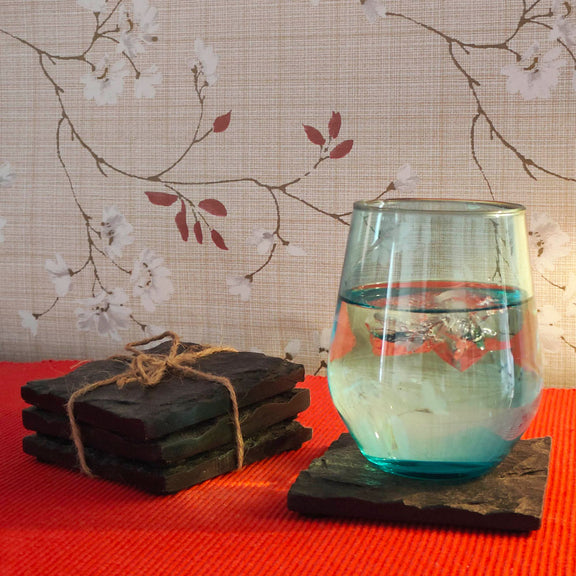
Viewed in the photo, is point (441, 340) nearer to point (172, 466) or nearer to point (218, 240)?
point (172, 466)

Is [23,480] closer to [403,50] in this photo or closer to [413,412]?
[413,412]

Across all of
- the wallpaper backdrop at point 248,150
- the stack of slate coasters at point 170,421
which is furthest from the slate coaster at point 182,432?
the wallpaper backdrop at point 248,150

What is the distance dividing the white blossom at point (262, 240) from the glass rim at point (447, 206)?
380 millimetres

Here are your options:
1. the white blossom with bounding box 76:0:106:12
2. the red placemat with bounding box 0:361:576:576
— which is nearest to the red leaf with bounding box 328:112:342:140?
the white blossom with bounding box 76:0:106:12

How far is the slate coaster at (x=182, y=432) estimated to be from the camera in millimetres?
552

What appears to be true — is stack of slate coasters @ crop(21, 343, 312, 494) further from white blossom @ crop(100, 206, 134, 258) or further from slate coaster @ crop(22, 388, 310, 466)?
white blossom @ crop(100, 206, 134, 258)

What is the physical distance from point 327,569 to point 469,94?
0.57m

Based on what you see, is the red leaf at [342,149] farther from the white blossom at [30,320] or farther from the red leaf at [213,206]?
the white blossom at [30,320]

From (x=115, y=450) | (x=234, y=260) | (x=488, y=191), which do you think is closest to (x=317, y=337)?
(x=234, y=260)

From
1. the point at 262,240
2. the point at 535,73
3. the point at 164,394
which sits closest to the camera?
the point at 164,394

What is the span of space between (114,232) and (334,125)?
305mm

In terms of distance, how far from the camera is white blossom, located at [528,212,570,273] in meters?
0.85

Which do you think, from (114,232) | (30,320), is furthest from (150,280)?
(30,320)

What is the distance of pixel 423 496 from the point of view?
503mm
